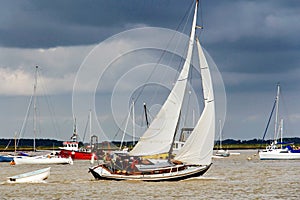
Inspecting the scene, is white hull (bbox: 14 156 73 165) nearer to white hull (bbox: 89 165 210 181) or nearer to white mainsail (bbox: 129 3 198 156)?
white mainsail (bbox: 129 3 198 156)

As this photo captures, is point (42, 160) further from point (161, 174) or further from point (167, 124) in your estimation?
point (161, 174)

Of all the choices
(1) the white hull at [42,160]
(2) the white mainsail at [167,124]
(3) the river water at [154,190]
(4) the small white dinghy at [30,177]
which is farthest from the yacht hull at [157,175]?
(1) the white hull at [42,160]

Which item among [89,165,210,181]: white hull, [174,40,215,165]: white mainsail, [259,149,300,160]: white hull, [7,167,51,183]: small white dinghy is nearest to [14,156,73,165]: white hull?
[259,149,300,160]: white hull

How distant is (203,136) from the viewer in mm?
64438

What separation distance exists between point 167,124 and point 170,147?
210 cm

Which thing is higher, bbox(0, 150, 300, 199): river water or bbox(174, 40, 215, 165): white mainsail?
bbox(174, 40, 215, 165): white mainsail

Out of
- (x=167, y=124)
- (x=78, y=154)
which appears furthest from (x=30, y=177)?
(x=78, y=154)

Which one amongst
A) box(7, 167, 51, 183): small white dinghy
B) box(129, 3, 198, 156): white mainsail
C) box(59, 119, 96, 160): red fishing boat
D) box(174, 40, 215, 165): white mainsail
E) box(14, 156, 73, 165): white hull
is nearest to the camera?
box(174, 40, 215, 165): white mainsail

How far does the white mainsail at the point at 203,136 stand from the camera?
64188 millimetres

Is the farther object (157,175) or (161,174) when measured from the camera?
(161,174)

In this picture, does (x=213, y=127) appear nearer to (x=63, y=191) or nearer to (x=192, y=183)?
(x=192, y=183)

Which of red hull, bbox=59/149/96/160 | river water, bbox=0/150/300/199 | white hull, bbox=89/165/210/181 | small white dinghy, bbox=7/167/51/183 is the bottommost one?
river water, bbox=0/150/300/199

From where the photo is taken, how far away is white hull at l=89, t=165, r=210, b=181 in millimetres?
62062

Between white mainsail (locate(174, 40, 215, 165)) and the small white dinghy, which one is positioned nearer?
white mainsail (locate(174, 40, 215, 165))
